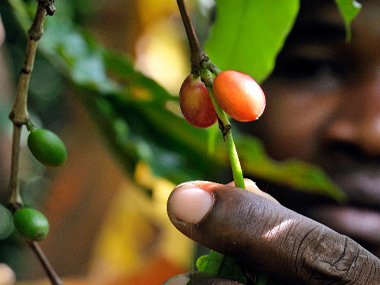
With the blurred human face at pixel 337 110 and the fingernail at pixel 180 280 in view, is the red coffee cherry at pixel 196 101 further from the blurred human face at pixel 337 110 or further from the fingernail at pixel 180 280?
the blurred human face at pixel 337 110

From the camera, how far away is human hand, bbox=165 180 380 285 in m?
0.32

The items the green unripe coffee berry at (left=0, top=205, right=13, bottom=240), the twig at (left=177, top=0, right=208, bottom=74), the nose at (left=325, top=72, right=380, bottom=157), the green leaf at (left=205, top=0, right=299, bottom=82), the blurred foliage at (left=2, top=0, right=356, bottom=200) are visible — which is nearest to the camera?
the twig at (left=177, top=0, right=208, bottom=74)

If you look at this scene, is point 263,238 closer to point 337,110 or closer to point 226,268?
point 226,268

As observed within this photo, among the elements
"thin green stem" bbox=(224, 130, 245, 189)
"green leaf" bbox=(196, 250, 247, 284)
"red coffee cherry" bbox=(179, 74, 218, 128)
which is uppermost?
"red coffee cherry" bbox=(179, 74, 218, 128)

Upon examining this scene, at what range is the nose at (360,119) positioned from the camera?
2.69 feet

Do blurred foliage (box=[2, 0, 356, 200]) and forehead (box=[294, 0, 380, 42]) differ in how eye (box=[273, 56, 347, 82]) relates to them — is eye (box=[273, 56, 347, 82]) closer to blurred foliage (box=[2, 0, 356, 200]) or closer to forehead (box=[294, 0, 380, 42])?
forehead (box=[294, 0, 380, 42])

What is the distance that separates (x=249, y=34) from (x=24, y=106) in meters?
0.26

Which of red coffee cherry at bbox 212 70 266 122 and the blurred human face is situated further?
the blurred human face

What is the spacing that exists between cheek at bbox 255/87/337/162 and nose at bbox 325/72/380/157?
3 centimetres

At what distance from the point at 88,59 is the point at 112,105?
8 centimetres

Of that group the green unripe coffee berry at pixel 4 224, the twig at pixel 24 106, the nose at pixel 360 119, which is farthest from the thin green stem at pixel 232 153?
the green unripe coffee berry at pixel 4 224

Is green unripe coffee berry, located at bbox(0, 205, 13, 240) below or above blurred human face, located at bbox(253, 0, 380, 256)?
below

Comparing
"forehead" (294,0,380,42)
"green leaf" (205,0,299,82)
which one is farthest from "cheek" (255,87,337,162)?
"green leaf" (205,0,299,82)

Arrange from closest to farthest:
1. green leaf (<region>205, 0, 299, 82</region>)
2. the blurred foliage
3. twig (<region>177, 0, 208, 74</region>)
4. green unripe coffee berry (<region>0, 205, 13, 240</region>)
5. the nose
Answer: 1. twig (<region>177, 0, 208, 74</region>)
2. green leaf (<region>205, 0, 299, 82</region>)
3. the blurred foliage
4. the nose
5. green unripe coffee berry (<region>0, 205, 13, 240</region>)
